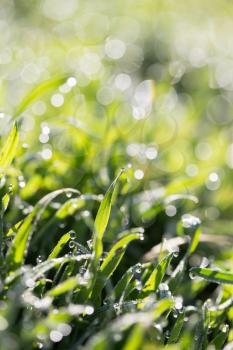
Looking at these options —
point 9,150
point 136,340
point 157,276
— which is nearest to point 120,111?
point 9,150

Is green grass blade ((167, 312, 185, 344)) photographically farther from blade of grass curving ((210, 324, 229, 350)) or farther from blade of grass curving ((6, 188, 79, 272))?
blade of grass curving ((6, 188, 79, 272))

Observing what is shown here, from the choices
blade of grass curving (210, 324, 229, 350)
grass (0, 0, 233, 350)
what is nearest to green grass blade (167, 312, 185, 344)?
grass (0, 0, 233, 350)

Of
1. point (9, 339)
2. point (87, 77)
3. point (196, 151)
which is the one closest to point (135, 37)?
point (87, 77)

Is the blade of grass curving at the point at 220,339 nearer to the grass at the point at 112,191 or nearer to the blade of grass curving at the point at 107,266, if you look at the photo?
the grass at the point at 112,191

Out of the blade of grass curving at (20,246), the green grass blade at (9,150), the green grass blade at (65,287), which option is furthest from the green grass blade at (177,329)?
the green grass blade at (9,150)

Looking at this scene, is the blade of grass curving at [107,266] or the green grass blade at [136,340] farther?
the blade of grass curving at [107,266]

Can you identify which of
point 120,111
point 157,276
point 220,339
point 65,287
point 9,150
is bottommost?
point 120,111

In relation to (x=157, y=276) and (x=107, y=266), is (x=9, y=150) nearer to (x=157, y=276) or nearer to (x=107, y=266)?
(x=107, y=266)

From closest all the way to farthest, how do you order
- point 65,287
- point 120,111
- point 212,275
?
point 65,287, point 212,275, point 120,111
